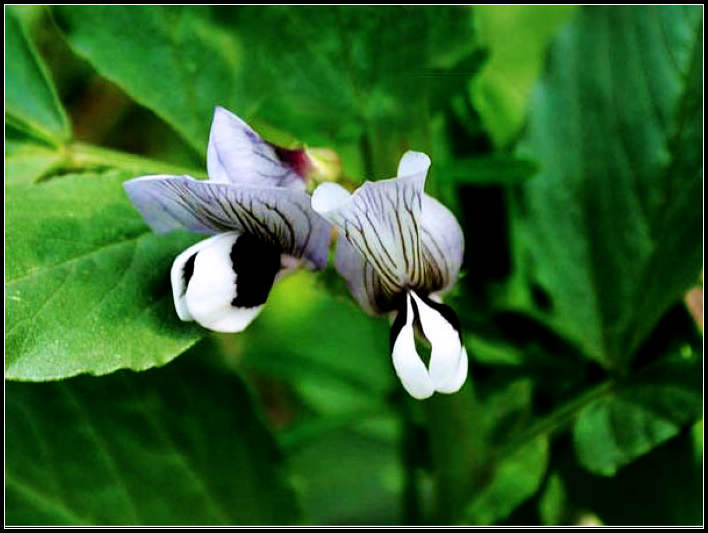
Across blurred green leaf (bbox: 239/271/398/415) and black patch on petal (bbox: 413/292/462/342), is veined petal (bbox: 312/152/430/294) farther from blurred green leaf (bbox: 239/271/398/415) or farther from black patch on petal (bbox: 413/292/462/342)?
blurred green leaf (bbox: 239/271/398/415)

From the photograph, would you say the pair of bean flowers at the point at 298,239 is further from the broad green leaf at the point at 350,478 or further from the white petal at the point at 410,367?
the broad green leaf at the point at 350,478

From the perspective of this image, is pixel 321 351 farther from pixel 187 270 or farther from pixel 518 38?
pixel 187 270

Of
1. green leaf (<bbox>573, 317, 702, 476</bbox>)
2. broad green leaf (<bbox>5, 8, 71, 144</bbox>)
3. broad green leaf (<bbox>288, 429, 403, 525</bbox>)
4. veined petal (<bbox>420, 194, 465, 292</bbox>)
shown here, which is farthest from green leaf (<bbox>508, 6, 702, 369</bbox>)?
broad green leaf (<bbox>288, 429, 403, 525</bbox>)

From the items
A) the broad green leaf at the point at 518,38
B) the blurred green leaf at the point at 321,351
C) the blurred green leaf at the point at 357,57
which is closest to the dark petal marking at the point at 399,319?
the blurred green leaf at the point at 357,57

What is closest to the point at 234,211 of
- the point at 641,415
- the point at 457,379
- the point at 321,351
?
the point at 457,379

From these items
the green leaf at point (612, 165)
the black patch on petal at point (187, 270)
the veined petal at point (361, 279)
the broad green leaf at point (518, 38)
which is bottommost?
the broad green leaf at point (518, 38)
